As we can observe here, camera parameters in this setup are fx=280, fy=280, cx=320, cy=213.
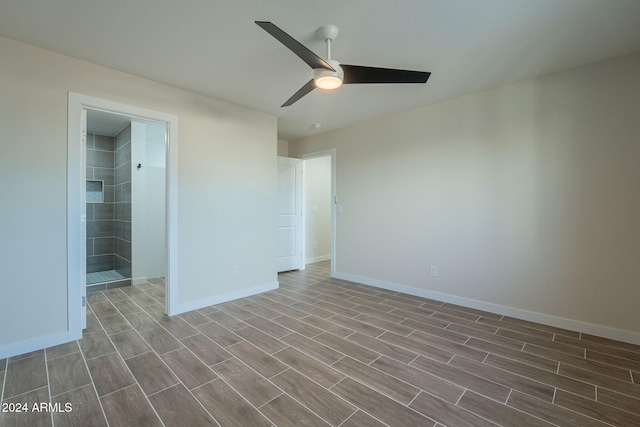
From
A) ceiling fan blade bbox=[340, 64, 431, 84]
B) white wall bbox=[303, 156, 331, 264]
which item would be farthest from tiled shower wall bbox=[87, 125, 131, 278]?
ceiling fan blade bbox=[340, 64, 431, 84]

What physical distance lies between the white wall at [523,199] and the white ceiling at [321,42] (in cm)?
39

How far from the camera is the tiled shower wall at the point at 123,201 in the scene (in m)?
4.38

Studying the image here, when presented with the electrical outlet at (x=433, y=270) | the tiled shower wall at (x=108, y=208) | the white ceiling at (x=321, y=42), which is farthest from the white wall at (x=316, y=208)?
the tiled shower wall at (x=108, y=208)

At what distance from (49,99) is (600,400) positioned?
14.9 ft

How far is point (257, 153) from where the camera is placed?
3859mm

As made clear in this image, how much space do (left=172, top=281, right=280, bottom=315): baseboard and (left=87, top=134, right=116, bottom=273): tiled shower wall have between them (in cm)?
289

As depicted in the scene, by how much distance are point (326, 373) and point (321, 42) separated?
248 centimetres

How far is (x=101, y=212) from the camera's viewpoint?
4941mm

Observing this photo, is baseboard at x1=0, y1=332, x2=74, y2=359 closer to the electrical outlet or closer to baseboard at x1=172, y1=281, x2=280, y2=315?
baseboard at x1=172, y1=281, x2=280, y2=315

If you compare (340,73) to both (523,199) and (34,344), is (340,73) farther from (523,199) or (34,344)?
(34,344)

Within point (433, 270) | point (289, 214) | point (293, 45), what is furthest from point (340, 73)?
point (289, 214)

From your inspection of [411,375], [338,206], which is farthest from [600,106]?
[338,206]

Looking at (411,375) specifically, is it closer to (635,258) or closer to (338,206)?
(635,258)

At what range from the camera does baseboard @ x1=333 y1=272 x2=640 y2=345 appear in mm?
2449
